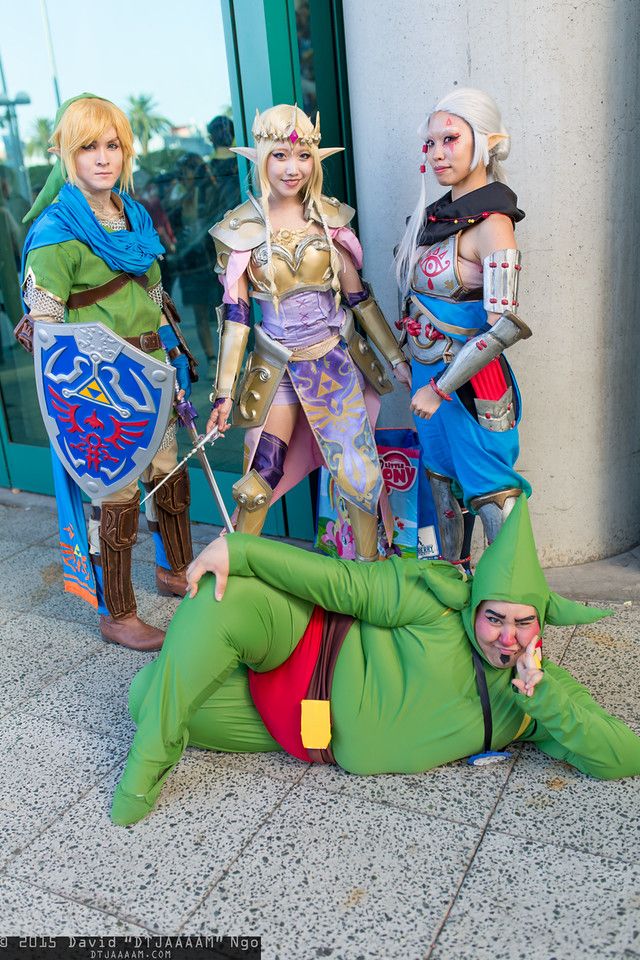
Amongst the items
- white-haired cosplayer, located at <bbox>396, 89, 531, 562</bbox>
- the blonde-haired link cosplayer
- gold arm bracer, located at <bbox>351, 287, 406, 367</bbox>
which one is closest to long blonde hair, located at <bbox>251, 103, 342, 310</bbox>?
the blonde-haired link cosplayer

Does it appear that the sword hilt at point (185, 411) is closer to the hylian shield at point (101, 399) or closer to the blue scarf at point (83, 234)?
the hylian shield at point (101, 399)

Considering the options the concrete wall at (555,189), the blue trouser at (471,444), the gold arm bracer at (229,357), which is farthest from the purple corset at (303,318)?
the concrete wall at (555,189)

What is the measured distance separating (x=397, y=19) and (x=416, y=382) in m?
1.33

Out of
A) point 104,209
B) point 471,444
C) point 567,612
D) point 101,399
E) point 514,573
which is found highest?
point 104,209

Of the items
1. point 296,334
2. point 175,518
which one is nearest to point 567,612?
point 296,334

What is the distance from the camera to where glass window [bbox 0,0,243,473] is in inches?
158

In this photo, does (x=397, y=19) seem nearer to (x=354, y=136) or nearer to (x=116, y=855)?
(x=354, y=136)

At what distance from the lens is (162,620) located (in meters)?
3.62

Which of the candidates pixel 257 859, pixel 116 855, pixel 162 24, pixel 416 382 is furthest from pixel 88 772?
pixel 162 24

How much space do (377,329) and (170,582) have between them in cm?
138

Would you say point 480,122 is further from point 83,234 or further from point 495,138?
point 83,234

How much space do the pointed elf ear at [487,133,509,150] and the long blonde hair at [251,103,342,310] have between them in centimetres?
55

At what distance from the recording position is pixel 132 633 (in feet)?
11.1

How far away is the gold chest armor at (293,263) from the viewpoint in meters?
2.99
